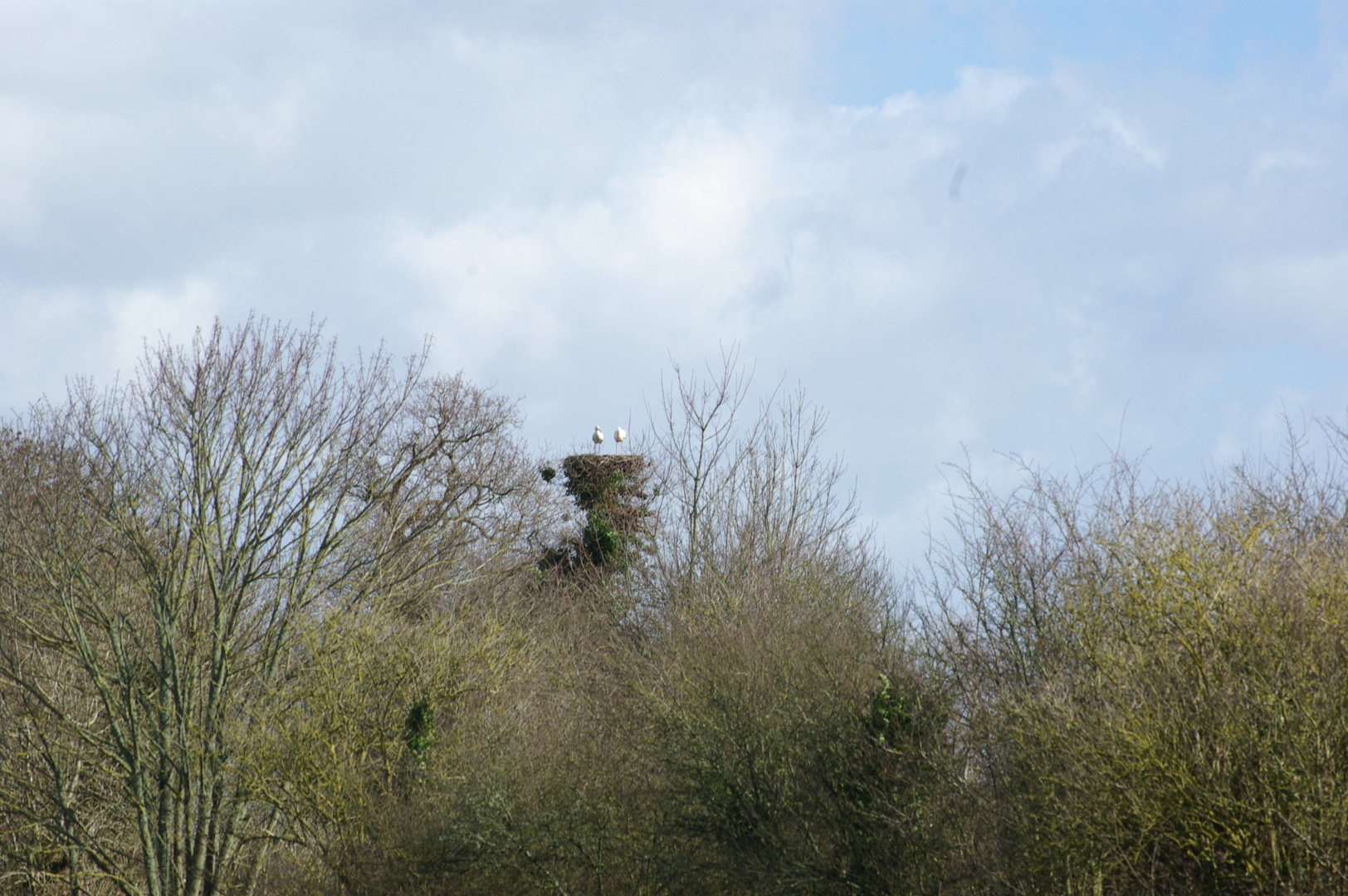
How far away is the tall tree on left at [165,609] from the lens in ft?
51.9

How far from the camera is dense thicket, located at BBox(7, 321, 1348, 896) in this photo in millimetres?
9398

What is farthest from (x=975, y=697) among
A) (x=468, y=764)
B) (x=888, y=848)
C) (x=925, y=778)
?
(x=468, y=764)

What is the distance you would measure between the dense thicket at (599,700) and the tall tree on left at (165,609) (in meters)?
0.07

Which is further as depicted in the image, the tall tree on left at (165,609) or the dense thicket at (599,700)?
the tall tree on left at (165,609)

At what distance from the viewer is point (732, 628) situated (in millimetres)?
16578

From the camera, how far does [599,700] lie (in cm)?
1930

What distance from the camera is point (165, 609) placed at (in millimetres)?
15836

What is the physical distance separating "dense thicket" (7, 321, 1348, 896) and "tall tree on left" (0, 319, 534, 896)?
2.7 inches

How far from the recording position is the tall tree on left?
15828 mm

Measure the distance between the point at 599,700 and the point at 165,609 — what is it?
23.4 feet

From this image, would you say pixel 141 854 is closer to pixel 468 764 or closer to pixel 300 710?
pixel 300 710

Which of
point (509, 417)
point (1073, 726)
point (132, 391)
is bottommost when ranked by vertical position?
point (1073, 726)

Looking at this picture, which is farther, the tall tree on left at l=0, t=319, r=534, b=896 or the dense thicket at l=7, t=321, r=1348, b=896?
the tall tree on left at l=0, t=319, r=534, b=896

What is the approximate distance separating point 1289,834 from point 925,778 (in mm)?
4041
